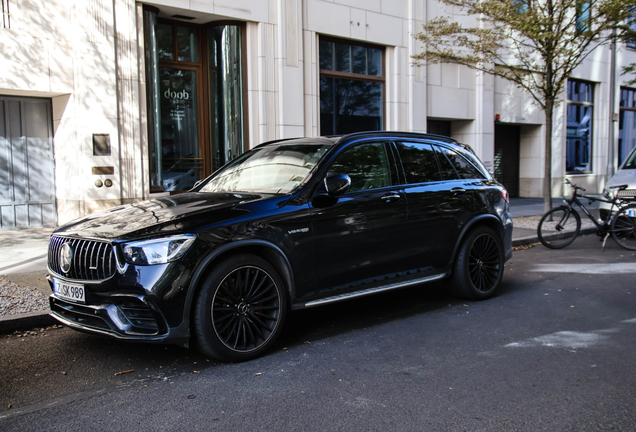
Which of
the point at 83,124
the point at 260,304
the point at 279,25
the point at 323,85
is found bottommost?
the point at 260,304

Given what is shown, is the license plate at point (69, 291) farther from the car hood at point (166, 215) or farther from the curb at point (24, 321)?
the curb at point (24, 321)

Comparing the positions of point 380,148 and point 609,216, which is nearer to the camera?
point 380,148

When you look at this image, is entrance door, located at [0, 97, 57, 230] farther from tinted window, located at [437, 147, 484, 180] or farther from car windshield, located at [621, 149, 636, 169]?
car windshield, located at [621, 149, 636, 169]

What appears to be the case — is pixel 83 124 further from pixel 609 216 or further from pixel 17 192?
pixel 609 216

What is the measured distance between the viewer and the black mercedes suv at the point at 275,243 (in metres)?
4.08

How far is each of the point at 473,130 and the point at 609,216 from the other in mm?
8583

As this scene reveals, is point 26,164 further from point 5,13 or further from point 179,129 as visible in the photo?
point 179,129

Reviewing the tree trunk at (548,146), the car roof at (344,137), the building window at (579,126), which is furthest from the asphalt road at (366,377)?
the building window at (579,126)

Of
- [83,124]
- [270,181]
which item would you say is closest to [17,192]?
[83,124]

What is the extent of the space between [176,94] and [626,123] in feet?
69.2

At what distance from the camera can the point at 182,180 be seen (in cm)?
1234

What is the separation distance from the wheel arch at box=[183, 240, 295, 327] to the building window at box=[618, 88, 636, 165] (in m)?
24.2

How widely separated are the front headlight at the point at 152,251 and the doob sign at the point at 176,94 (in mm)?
8643

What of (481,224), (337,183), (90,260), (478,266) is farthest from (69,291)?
(481,224)
